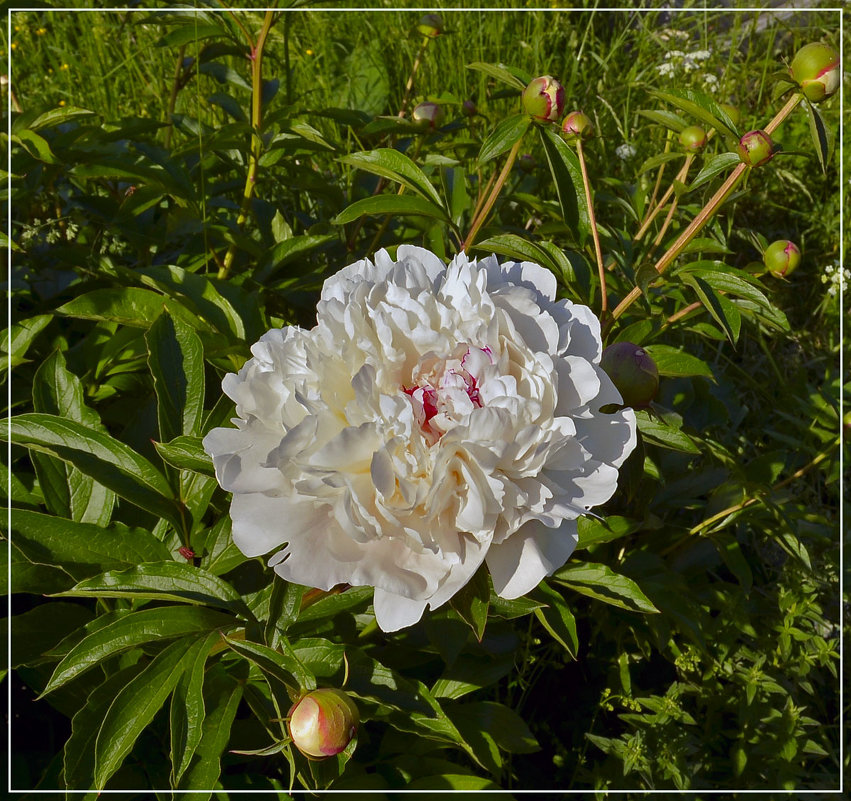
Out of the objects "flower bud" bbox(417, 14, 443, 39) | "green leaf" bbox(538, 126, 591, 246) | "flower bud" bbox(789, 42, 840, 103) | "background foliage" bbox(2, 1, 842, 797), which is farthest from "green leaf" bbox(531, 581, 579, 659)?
"flower bud" bbox(417, 14, 443, 39)

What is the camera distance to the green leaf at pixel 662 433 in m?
0.97

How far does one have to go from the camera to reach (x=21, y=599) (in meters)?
1.46

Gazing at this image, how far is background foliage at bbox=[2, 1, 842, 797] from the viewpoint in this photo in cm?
92

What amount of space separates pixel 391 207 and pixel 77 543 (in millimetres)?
570

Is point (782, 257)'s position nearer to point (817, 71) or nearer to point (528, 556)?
point (817, 71)

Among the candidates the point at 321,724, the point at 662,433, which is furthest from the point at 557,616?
the point at 321,724

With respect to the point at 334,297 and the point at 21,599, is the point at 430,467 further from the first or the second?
the point at 21,599

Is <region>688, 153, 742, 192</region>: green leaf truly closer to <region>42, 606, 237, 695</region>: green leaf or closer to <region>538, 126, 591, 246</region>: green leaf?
<region>538, 126, 591, 246</region>: green leaf

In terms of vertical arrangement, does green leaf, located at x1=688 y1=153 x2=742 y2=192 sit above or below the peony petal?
above

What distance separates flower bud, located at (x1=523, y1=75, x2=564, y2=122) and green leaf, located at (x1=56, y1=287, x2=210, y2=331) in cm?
52

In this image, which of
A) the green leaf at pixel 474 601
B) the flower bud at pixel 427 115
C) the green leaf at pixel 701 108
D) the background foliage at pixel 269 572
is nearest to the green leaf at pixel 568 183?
the background foliage at pixel 269 572

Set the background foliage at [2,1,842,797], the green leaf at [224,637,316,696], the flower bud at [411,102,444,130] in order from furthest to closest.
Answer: the flower bud at [411,102,444,130] → the background foliage at [2,1,842,797] → the green leaf at [224,637,316,696]

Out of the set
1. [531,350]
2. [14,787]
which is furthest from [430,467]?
[14,787]

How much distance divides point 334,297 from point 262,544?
9.4 inches
